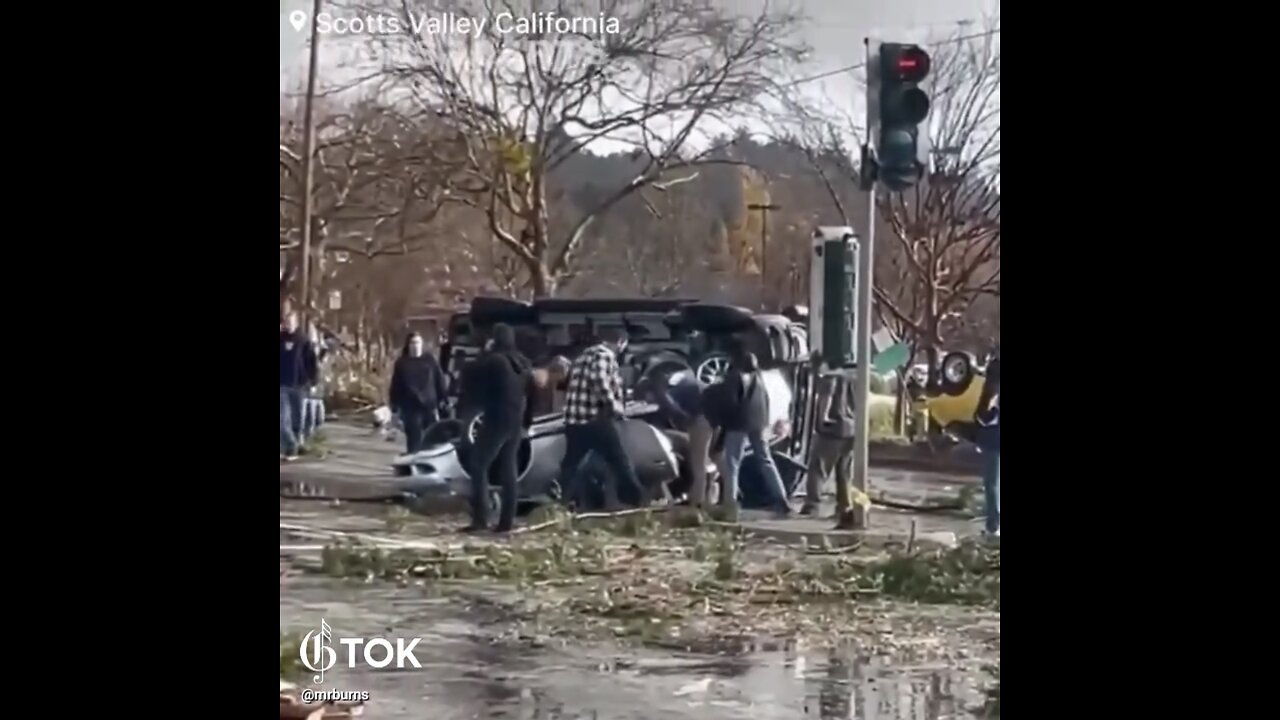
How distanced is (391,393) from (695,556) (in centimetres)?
79

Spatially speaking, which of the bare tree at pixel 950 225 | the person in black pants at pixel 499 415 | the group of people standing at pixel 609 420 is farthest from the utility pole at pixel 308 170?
the bare tree at pixel 950 225

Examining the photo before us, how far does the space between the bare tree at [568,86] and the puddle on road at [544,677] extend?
0.81 meters

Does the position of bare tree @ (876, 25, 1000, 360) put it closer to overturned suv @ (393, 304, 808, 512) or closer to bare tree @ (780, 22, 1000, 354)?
bare tree @ (780, 22, 1000, 354)

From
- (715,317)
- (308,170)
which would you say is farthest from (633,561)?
(308,170)

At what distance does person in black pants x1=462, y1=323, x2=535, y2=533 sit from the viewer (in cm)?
321

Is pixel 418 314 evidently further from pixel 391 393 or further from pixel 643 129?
pixel 643 129

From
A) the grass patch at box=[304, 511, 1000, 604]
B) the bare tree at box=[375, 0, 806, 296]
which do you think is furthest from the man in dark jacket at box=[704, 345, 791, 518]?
the bare tree at box=[375, 0, 806, 296]

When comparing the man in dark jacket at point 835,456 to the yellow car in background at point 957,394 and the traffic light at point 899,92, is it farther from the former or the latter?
the traffic light at point 899,92

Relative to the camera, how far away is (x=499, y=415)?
3213mm

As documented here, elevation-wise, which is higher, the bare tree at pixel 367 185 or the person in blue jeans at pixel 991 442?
the bare tree at pixel 367 185

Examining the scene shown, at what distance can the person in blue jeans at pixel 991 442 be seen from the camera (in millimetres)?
3225
